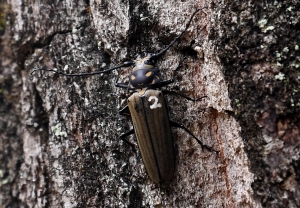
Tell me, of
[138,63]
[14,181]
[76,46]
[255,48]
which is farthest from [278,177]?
[14,181]

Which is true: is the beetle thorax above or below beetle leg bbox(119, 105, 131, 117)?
above

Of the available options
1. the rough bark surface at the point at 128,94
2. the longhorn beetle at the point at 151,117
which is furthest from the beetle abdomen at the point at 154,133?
the rough bark surface at the point at 128,94

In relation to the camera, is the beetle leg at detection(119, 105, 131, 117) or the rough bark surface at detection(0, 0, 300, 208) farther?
the beetle leg at detection(119, 105, 131, 117)

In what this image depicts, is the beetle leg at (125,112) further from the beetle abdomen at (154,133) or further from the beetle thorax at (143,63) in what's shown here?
the beetle thorax at (143,63)

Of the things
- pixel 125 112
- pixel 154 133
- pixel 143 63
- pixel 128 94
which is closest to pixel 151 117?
pixel 154 133

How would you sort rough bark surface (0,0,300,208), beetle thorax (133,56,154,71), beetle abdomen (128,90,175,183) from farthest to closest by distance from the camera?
1. beetle thorax (133,56,154,71)
2. beetle abdomen (128,90,175,183)
3. rough bark surface (0,0,300,208)

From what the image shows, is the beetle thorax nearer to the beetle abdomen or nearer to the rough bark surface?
the rough bark surface

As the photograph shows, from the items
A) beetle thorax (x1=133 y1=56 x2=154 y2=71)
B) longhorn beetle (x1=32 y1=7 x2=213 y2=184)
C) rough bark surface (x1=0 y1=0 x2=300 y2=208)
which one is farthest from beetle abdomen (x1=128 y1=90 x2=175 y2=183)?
beetle thorax (x1=133 y1=56 x2=154 y2=71)

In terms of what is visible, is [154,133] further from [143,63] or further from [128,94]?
[143,63]

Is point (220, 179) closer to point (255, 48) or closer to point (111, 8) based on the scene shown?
point (255, 48)
